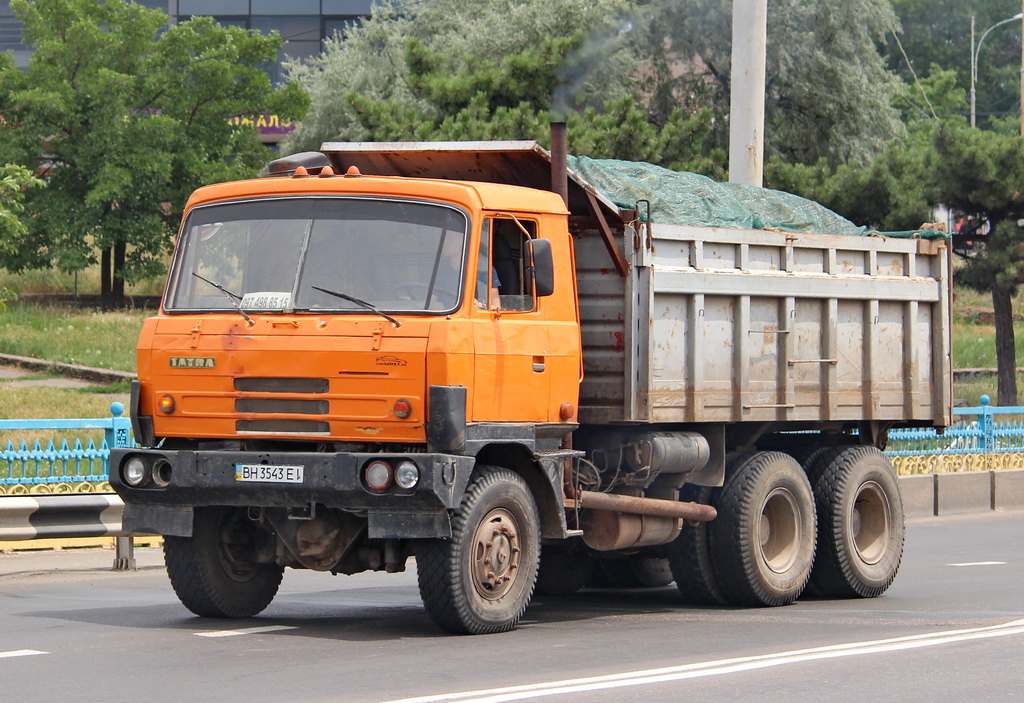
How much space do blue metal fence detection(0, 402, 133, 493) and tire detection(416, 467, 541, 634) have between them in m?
5.12

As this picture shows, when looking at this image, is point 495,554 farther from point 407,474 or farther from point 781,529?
point 781,529

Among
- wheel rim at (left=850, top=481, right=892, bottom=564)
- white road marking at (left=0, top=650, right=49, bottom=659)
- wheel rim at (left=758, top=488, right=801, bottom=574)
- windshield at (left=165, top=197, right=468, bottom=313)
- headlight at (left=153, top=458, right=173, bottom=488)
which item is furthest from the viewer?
wheel rim at (left=850, top=481, right=892, bottom=564)

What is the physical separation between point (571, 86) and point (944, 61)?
60.8 metres

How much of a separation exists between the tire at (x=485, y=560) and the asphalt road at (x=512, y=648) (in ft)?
0.53

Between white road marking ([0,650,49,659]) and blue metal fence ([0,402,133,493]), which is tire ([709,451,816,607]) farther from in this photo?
blue metal fence ([0,402,133,493])

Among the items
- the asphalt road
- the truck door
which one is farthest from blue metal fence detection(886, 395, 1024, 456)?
the truck door

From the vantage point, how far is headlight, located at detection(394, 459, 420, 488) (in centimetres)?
852

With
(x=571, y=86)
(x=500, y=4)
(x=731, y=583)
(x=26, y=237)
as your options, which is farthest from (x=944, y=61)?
(x=731, y=583)

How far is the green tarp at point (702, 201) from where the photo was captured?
10828 millimetres

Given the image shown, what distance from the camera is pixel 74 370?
28359 mm

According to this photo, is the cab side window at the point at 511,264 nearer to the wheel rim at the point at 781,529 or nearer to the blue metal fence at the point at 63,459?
the wheel rim at the point at 781,529

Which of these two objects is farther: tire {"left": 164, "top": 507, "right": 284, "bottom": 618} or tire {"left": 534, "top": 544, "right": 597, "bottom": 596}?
tire {"left": 534, "top": 544, "right": 597, "bottom": 596}

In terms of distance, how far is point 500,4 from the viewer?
114 feet

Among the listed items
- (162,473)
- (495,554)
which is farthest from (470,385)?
(162,473)
